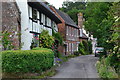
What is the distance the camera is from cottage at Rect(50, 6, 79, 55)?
3159 cm

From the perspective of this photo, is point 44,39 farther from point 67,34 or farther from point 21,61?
point 67,34

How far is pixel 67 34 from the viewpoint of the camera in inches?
1309

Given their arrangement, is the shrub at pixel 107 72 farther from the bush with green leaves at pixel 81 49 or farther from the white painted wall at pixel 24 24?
the bush with green leaves at pixel 81 49

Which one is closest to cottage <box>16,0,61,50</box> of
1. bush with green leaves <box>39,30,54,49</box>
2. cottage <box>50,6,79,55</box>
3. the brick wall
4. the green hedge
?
bush with green leaves <box>39,30,54,49</box>

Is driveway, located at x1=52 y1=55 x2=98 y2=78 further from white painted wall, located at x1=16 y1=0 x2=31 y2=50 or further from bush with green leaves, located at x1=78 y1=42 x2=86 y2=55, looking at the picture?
bush with green leaves, located at x1=78 y1=42 x2=86 y2=55

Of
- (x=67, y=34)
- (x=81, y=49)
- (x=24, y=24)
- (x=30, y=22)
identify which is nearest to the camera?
(x=24, y=24)

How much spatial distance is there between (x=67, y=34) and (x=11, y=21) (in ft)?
67.2

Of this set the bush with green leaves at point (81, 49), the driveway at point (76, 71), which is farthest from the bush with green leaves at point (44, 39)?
the bush with green leaves at point (81, 49)

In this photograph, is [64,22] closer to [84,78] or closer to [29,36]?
[29,36]

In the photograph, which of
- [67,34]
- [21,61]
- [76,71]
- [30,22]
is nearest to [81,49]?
[67,34]

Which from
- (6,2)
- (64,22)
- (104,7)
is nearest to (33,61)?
(6,2)

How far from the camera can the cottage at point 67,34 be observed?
31.6 meters

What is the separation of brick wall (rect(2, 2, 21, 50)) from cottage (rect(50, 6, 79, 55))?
17356mm

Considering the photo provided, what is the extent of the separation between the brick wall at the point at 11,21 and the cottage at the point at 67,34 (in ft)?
56.9
